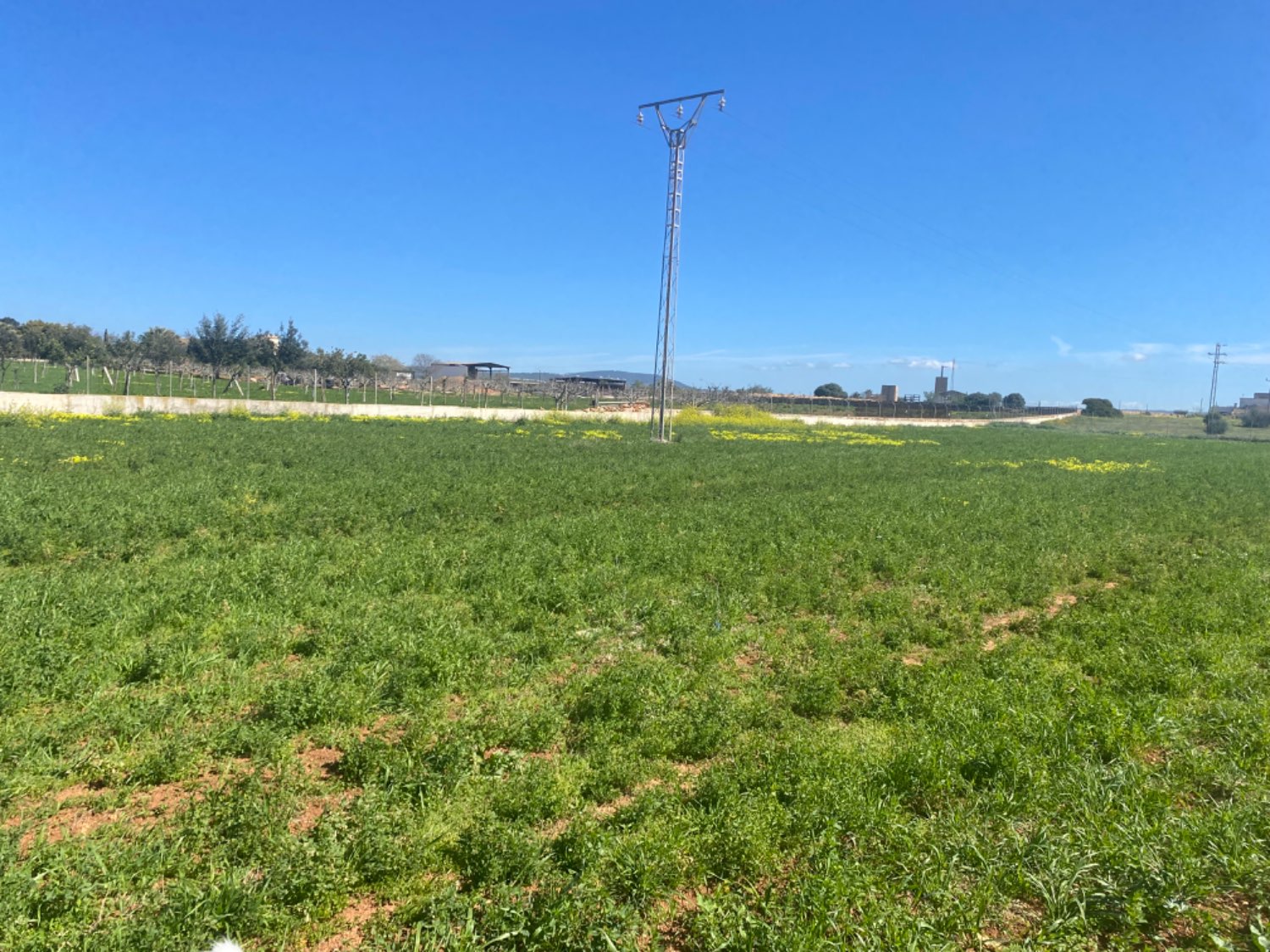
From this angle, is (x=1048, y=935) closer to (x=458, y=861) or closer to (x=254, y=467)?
(x=458, y=861)

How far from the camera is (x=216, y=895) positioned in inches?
142

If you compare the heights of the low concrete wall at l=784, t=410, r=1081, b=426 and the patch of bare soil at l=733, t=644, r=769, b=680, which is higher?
the low concrete wall at l=784, t=410, r=1081, b=426

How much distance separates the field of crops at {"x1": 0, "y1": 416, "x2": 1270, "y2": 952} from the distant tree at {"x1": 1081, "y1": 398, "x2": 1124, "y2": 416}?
Answer: 483 ft

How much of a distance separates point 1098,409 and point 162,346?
153 meters

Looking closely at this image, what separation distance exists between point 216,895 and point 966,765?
4919 millimetres

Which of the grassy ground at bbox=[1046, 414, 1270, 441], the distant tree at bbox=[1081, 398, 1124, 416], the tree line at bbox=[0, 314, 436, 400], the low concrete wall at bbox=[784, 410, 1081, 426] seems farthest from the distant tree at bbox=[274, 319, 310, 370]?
the distant tree at bbox=[1081, 398, 1124, 416]

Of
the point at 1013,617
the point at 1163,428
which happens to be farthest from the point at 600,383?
the point at 1013,617

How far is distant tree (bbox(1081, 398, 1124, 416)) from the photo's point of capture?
452 feet

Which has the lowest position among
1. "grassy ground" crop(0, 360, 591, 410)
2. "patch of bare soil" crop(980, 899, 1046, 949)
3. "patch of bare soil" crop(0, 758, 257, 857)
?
"patch of bare soil" crop(980, 899, 1046, 949)

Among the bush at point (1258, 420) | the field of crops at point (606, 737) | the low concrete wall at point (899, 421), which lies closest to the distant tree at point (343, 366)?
the low concrete wall at point (899, 421)

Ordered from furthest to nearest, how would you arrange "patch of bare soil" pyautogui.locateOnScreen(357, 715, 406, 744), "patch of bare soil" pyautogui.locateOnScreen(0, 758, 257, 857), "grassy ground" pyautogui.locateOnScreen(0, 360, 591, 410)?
"grassy ground" pyautogui.locateOnScreen(0, 360, 591, 410) < "patch of bare soil" pyautogui.locateOnScreen(357, 715, 406, 744) < "patch of bare soil" pyautogui.locateOnScreen(0, 758, 257, 857)

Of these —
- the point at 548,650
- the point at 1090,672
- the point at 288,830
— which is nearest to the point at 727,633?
the point at 548,650

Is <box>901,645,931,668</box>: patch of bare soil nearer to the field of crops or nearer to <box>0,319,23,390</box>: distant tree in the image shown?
the field of crops

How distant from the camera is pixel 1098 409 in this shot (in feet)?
454
